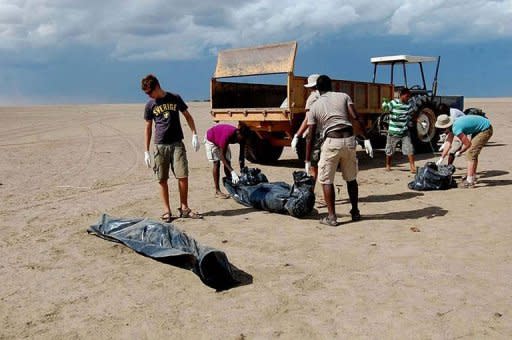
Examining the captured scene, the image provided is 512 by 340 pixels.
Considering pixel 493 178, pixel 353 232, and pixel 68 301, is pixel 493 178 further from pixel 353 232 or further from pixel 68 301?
pixel 68 301

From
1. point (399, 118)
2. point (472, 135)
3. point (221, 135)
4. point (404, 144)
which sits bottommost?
point (404, 144)

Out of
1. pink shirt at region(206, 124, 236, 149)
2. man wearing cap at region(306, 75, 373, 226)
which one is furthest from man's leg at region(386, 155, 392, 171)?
man wearing cap at region(306, 75, 373, 226)

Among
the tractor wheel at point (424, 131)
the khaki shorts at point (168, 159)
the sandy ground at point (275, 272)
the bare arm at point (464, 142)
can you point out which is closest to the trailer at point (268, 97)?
the tractor wheel at point (424, 131)

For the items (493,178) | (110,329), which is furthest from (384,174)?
(110,329)

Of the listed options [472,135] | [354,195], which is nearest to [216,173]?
[354,195]

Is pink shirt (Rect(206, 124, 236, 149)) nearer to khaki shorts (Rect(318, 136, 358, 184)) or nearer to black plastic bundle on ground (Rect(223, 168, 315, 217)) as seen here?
black plastic bundle on ground (Rect(223, 168, 315, 217))

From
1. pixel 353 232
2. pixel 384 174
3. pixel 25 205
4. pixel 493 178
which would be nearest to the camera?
pixel 353 232

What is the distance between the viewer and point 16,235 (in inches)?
231

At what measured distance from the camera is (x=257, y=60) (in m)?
9.89

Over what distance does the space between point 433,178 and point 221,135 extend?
10.6ft

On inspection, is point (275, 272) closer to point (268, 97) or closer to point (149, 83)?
point (149, 83)

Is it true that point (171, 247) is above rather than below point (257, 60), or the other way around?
below

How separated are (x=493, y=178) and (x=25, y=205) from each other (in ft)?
23.6

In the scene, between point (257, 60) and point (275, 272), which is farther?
point (257, 60)
